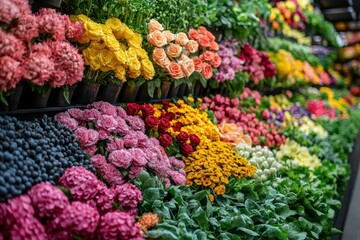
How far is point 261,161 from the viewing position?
2.89 metres

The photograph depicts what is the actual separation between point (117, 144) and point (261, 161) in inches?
48.7

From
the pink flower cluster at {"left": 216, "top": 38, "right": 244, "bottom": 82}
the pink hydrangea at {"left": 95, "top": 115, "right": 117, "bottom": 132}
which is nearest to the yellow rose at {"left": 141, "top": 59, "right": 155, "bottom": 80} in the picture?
the pink hydrangea at {"left": 95, "top": 115, "right": 117, "bottom": 132}

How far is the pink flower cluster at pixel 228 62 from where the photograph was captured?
11.6 ft

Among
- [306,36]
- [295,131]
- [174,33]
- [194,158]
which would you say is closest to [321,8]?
[306,36]

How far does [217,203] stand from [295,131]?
82.3 inches

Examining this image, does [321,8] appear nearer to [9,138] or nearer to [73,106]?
[73,106]

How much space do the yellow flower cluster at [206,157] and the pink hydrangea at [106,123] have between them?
1.71 ft

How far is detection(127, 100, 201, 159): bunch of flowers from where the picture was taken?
2.42 metres

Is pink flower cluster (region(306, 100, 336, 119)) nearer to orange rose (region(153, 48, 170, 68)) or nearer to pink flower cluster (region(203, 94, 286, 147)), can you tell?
pink flower cluster (region(203, 94, 286, 147))

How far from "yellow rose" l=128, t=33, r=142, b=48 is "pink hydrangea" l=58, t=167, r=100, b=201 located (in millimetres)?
1000

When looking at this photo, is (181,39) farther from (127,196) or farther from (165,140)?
(127,196)

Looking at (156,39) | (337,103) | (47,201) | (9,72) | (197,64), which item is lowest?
(47,201)

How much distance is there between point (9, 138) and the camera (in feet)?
5.25

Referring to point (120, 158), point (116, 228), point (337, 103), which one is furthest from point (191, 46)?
point (337, 103)
